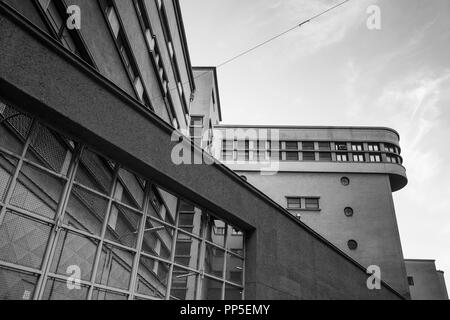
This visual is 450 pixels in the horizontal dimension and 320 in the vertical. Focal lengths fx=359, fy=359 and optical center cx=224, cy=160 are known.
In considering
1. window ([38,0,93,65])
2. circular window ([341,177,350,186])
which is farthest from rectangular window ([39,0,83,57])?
circular window ([341,177,350,186])

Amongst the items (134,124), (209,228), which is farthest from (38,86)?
Result: (209,228)

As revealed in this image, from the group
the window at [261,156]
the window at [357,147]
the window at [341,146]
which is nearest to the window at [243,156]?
the window at [261,156]

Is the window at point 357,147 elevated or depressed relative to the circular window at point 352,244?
elevated

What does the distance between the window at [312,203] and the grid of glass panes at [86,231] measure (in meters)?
22.4

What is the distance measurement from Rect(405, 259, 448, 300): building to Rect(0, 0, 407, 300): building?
27.0m

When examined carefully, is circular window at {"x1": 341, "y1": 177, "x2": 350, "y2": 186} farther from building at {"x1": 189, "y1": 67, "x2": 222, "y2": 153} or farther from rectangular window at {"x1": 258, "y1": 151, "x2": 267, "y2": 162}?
building at {"x1": 189, "y1": 67, "x2": 222, "y2": 153}

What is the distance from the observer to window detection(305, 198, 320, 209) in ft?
103

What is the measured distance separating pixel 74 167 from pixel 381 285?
49.7 ft

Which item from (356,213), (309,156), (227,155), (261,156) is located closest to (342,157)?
(309,156)

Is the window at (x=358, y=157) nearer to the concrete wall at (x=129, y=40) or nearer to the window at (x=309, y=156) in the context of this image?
the window at (x=309, y=156)

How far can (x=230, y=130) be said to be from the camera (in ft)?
124

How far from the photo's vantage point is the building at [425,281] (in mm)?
34875

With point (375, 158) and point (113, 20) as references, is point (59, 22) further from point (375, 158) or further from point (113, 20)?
point (375, 158)
